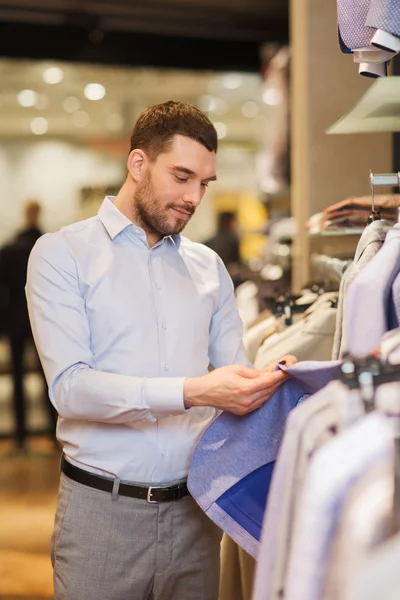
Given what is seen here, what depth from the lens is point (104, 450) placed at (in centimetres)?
196

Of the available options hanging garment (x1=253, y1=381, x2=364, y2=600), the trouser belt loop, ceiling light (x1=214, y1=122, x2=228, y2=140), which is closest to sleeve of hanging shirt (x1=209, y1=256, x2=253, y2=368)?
the trouser belt loop

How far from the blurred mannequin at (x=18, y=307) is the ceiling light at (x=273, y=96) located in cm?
220

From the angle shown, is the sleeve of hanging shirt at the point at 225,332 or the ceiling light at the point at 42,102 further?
the ceiling light at the point at 42,102

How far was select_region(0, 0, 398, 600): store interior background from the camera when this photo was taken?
403cm

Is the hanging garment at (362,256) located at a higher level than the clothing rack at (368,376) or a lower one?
higher

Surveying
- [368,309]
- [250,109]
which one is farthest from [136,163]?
[250,109]

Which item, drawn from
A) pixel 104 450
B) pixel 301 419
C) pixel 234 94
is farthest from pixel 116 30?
pixel 301 419

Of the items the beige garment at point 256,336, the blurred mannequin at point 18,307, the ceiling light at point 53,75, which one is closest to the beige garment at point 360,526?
the beige garment at point 256,336

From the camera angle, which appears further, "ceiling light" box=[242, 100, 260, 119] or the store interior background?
"ceiling light" box=[242, 100, 260, 119]

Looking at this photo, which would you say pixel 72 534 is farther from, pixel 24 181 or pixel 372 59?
pixel 24 181

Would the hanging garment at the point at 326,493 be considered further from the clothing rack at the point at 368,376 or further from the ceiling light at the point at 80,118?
the ceiling light at the point at 80,118

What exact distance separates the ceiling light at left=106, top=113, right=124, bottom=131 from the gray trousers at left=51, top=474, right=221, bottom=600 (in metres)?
7.54

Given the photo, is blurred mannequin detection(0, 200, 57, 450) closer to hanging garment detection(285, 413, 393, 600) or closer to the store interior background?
the store interior background

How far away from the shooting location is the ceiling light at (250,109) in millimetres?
9461
